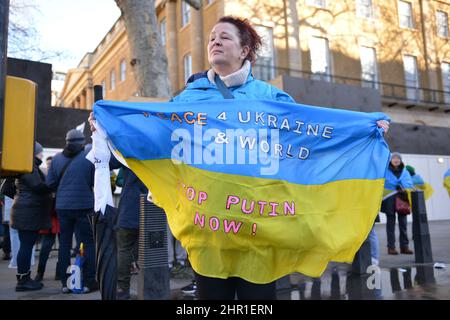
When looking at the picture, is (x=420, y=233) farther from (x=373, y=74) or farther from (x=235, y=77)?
(x=373, y=74)

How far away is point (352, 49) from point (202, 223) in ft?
78.0

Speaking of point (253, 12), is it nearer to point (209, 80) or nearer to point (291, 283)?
point (291, 283)

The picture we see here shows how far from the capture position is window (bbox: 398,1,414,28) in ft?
87.9

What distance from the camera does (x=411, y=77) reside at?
88.0ft

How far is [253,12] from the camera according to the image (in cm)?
2098

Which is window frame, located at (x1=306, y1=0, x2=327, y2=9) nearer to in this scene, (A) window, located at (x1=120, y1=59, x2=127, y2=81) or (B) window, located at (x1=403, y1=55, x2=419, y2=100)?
(B) window, located at (x1=403, y1=55, x2=419, y2=100)

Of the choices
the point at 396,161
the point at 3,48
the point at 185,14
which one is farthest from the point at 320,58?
the point at 3,48

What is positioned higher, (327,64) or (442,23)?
(442,23)

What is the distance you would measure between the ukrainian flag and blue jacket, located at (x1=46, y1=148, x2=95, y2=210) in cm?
322

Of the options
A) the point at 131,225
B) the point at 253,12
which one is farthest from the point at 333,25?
the point at 131,225

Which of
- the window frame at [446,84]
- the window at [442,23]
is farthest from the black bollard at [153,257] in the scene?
the window at [442,23]

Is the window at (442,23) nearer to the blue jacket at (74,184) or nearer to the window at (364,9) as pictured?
the window at (364,9)

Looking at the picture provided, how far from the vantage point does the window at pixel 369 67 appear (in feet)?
80.6

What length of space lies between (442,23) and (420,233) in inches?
1014
